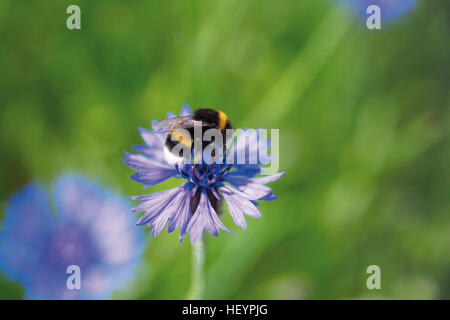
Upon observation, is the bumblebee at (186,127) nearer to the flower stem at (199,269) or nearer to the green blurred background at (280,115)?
the flower stem at (199,269)

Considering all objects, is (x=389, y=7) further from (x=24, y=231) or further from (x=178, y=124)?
(x=24, y=231)

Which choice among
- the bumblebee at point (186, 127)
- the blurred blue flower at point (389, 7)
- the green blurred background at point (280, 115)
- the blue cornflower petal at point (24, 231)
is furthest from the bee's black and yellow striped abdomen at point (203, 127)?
the blurred blue flower at point (389, 7)

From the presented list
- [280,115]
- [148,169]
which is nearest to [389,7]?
[280,115]

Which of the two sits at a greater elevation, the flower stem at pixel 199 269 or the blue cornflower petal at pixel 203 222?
the blue cornflower petal at pixel 203 222

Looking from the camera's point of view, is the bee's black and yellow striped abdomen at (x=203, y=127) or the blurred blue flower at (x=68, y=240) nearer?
the bee's black and yellow striped abdomen at (x=203, y=127)

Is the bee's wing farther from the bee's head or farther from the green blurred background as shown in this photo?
the green blurred background

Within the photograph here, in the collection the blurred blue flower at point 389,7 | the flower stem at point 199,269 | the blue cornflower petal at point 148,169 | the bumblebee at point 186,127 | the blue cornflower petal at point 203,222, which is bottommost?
the flower stem at point 199,269

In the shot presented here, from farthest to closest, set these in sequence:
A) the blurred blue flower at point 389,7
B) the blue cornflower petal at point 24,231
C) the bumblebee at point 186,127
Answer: the blurred blue flower at point 389,7 < the blue cornflower petal at point 24,231 < the bumblebee at point 186,127
